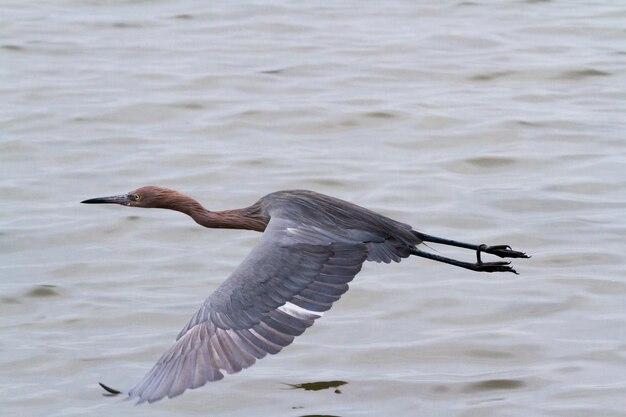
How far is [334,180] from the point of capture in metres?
12.0

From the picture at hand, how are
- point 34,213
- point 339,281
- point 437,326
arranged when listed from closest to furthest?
point 339,281 → point 437,326 → point 34,213

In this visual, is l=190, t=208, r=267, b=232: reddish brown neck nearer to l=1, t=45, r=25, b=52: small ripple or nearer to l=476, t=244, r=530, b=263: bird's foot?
l=476, t=244, r=530, b=263: bird's foot

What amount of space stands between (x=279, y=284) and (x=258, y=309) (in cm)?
23

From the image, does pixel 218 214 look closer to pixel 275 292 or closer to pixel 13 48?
pixel 275 292

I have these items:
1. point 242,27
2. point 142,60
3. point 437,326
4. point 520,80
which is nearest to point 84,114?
point 142,60

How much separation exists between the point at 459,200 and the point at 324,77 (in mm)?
3972

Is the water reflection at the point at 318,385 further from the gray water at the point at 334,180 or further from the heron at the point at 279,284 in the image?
the heron at the point at 279,284

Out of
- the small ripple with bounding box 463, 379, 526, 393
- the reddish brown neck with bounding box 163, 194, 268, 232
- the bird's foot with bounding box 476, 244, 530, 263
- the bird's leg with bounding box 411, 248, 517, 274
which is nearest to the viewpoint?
the small ripple with bounding box 463, 379, 526, 393

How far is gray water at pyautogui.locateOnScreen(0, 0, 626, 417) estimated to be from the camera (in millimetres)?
8609

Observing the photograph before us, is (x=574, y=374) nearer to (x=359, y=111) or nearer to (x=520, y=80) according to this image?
(x=359, y=111)

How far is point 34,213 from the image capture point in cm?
1153

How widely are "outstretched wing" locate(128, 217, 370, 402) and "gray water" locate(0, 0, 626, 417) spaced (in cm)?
96

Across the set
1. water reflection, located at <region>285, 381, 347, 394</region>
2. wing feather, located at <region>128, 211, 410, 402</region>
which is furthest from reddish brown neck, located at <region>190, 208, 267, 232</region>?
water reflection, located at <region>285, 381, 347, 394</region>

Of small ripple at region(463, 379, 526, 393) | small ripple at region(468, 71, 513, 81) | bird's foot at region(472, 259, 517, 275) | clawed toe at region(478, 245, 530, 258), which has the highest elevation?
small ripple at region(468, 71, 513, 81)
